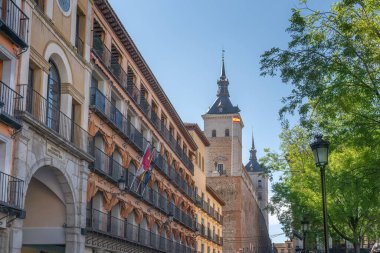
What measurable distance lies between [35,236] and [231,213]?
69.7 m

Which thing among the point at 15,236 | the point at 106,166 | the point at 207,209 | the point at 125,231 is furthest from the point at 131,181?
the point at 207,209

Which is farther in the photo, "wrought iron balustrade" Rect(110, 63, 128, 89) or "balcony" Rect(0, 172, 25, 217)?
"wrought iron balustrade" Rect(110, 63, 128, 89)

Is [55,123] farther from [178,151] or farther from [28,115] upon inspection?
[178,151]

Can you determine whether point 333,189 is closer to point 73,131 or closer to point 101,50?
point 73,131

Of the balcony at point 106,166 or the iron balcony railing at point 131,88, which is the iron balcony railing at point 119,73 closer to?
the iron balcony railing at point 131,88

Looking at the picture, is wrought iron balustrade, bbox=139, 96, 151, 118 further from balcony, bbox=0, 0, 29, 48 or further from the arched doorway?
balcony, bbox=0, 0, 29, 48

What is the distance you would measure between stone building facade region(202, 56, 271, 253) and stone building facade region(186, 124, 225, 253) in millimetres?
19326

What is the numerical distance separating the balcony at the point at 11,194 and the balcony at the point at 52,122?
6.69 feet

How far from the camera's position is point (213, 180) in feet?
312

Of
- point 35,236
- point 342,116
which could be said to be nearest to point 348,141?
point 342,116

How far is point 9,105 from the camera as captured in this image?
18391 millimetres

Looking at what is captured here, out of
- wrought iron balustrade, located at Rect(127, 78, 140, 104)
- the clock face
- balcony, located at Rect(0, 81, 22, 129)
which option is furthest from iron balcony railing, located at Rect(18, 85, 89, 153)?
wrought iron balustrade, located at Rect(127, 78, 140, 104)

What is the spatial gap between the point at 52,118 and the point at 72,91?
181 centimetres

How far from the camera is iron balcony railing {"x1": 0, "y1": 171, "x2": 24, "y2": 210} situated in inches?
694
